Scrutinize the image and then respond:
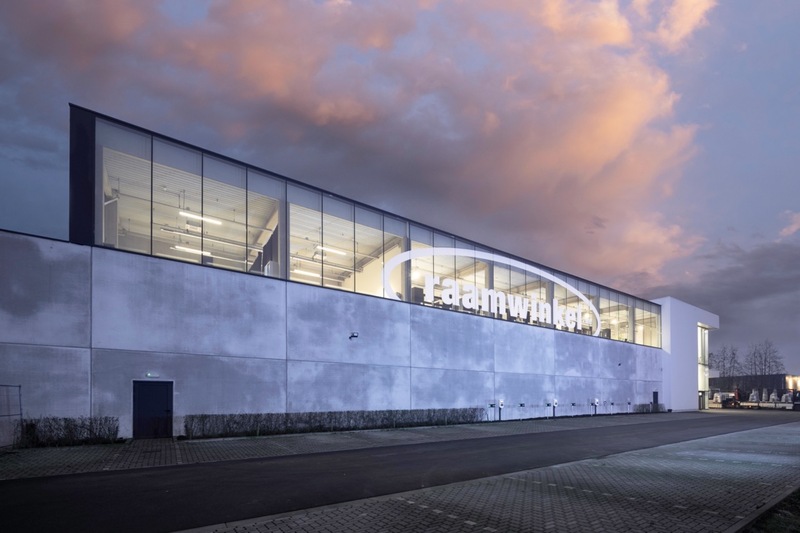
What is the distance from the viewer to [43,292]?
65.3 feet

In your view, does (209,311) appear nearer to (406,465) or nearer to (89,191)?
(89,191)

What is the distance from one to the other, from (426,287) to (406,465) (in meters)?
20.3

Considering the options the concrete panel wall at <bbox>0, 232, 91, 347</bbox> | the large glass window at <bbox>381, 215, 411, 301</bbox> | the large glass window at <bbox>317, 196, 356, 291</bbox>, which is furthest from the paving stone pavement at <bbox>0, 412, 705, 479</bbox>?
the large glass window at <bbox>381, 215, 411, 301</bbox>

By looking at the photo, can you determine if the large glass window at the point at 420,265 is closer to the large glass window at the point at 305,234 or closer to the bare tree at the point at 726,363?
the large glass window at the point at 305,234

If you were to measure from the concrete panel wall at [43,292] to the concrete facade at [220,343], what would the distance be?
0.04 meters

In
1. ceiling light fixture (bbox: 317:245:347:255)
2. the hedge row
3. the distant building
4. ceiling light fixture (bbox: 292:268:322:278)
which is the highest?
ceiling light fixture (bbox: 317:245:347:255)

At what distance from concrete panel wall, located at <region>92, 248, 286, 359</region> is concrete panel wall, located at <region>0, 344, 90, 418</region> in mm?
1208

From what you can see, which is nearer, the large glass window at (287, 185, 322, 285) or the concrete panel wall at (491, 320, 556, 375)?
the large glass window at (287, 185, 322, 285)

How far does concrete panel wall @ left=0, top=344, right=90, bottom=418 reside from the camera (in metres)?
19.0

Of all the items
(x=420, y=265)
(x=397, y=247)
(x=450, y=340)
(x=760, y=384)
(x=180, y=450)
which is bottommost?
(x=760, y=384)

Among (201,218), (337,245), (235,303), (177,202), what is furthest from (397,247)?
(177,202)

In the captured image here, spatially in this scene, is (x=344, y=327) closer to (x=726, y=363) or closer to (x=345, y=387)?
(x=345, y=387)

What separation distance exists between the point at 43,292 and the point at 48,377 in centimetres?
312

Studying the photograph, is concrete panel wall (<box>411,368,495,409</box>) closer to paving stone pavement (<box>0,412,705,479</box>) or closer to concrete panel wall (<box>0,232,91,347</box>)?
paving stone pavement (<box>0,412,705,479</box>)
